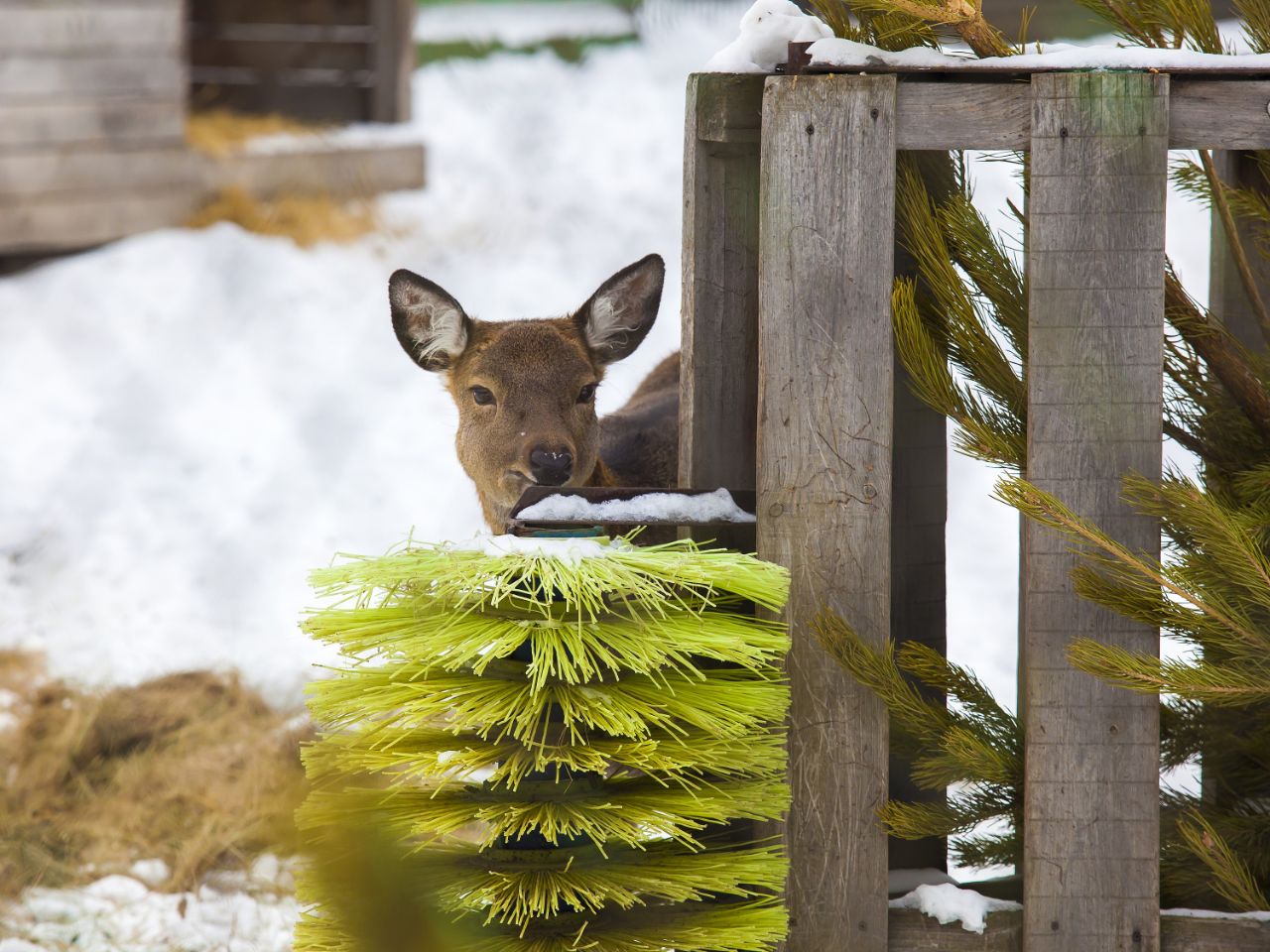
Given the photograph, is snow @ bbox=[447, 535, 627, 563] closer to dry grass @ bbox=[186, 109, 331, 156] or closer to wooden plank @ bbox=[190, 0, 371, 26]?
dry grass @ bbox=[186, 109, 331, 156]

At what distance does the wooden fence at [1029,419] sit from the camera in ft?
8.82

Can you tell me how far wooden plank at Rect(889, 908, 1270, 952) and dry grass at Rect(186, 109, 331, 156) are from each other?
769 cm

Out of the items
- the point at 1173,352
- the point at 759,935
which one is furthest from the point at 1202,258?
the point at 759,935

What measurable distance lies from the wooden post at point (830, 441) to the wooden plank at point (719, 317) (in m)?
0.27

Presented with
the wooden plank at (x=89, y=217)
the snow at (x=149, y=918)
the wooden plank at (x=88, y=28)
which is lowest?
the snow at (x=149, y=918)

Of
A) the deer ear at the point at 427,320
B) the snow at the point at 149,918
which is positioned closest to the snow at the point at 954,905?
the snow at the point at 149,918

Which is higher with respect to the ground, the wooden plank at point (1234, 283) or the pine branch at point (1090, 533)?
the wooden plank at point (1234, 283)

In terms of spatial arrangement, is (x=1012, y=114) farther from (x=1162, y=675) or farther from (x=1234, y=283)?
(x=1162, y=675)

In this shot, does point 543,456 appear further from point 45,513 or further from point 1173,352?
point 45,513

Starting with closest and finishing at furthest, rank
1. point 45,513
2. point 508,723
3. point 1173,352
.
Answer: point 508,723, point 1173,352, point 45,513

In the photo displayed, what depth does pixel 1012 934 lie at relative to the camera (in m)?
2.88

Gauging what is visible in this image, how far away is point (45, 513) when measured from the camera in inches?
261

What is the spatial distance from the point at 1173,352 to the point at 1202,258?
5.20m

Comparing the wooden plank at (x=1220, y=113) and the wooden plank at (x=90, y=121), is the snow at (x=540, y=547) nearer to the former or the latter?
the wooden plank at (x=1220, y=113)
